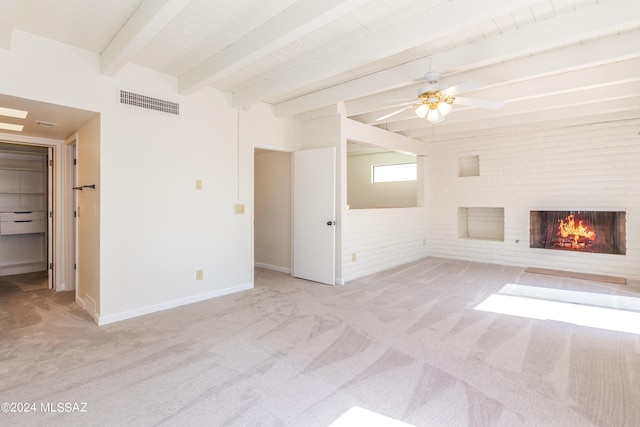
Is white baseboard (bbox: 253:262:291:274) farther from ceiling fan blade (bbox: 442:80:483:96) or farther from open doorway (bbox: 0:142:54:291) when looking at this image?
ceiling fan blade (bbox: 442:80:483:96)

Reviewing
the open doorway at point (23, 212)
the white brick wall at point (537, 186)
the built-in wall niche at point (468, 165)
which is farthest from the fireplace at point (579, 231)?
the open doorway at point (23, 212)

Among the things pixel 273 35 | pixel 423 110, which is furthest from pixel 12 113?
pixel 423 110

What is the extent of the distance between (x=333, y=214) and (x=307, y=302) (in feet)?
4.56

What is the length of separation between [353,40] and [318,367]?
2.76m

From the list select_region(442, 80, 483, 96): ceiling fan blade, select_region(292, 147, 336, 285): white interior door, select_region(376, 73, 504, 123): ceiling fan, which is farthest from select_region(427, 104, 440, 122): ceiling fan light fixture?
select_region(292, 147, 336, 285): white interior door

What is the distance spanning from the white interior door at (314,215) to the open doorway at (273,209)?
46 cm

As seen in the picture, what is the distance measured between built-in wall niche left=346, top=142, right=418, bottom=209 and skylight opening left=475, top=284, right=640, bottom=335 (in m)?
3.94

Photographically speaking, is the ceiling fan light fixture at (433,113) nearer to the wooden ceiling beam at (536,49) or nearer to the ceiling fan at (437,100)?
the ceiling fan at (437,100)

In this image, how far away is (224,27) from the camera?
2.78 metres

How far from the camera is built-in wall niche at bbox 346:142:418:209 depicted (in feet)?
26.8

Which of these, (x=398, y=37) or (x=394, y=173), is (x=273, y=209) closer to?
(x=394, y=173)

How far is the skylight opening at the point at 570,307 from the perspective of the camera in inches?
133

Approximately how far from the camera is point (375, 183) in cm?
873

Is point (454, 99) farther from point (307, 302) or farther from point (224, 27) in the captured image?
point (307, 302)
